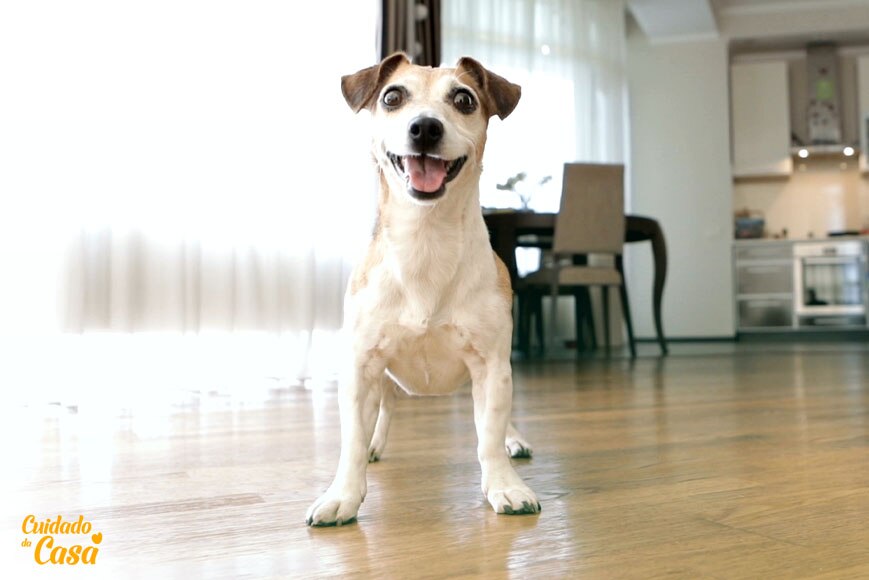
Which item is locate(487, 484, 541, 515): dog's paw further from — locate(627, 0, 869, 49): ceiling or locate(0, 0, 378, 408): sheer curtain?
locate(627, 0, 869, 49): ceiling

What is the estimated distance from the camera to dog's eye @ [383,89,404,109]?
1394 millimetres

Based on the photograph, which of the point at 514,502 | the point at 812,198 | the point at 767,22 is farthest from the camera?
the point at 812,198

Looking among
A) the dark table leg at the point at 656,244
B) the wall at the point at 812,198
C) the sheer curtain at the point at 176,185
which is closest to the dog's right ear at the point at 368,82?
the sheer curtain at the point at 176,185

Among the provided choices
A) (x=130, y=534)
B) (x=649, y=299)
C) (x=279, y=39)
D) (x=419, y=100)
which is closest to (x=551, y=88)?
(x=649, y=299)

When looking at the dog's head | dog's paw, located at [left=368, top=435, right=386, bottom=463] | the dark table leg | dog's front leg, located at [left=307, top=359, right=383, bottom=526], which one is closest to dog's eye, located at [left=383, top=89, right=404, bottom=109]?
the dog's head

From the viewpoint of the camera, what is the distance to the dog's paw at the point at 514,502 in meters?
1.24

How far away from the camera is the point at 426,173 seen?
1.30 m

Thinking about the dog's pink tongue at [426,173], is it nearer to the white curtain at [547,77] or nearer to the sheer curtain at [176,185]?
the sheer curtain at [176,185]

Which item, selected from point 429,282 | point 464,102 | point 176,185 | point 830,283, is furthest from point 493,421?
point 830,283

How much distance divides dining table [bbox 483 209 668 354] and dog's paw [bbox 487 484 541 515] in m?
3.47

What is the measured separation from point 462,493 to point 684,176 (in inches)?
318

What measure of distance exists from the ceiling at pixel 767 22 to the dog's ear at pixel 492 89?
23.9 feet

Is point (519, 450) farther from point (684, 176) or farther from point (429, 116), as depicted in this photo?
point (684, 176)

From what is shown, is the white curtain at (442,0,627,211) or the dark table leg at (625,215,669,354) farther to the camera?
the white curtain at (442,0,627,211)
